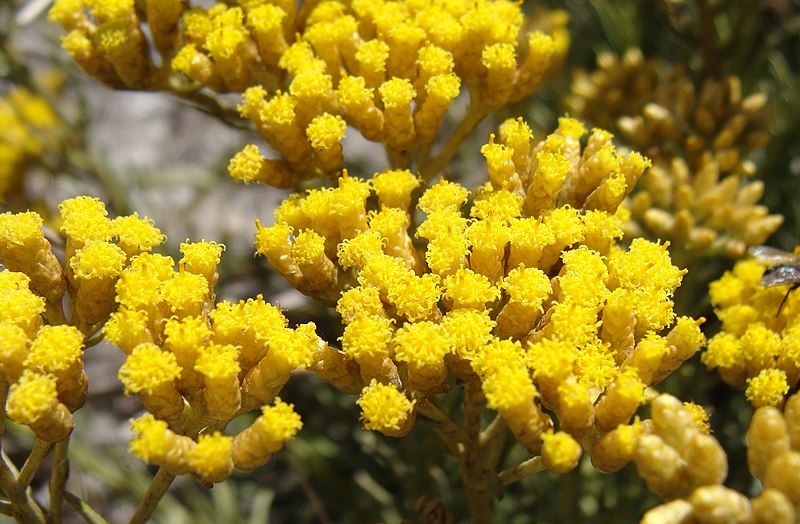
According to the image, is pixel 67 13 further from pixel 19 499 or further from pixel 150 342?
pixel 19 499

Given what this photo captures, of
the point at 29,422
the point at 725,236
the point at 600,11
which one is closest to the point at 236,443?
the point at 29,422

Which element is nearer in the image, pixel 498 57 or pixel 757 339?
pixel 757 339

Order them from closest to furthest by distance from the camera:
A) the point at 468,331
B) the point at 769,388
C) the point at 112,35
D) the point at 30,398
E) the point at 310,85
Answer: the point at 30,398, the point at 468,331, the point at 769,388, the point at 310,85, the point at 112,35

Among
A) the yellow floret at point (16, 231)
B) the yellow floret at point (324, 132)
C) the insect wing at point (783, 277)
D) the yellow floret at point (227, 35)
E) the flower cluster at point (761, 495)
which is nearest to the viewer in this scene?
the flower cluster at point (761, 495)

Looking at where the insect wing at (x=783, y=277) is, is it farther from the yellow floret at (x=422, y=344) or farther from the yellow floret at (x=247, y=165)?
the yellow floret at (x=247, y=165)

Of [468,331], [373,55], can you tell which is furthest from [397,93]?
[468,331]

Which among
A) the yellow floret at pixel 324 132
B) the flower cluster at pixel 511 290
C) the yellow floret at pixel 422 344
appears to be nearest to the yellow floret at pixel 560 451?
the flower cluster at pixel 511 290

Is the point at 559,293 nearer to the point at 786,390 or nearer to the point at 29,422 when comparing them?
the point at 786,390
